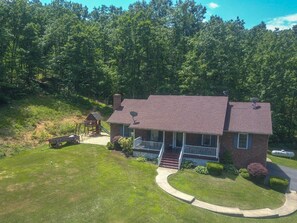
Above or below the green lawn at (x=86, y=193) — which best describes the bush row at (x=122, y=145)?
above

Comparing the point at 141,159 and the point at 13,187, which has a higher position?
the point at 141,159

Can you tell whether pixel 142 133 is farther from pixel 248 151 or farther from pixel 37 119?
pixel 37 119

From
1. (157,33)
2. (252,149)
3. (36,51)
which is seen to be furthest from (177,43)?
(252,149)

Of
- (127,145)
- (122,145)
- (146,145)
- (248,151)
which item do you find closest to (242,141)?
(248,151)

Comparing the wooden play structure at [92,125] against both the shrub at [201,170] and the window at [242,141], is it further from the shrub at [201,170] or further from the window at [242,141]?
the window at [242,141]

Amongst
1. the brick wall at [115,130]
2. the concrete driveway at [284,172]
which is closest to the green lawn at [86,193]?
the brick wall at [115,130]

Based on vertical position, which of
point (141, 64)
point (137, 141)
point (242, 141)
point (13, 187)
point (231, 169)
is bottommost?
point (13, 187)
